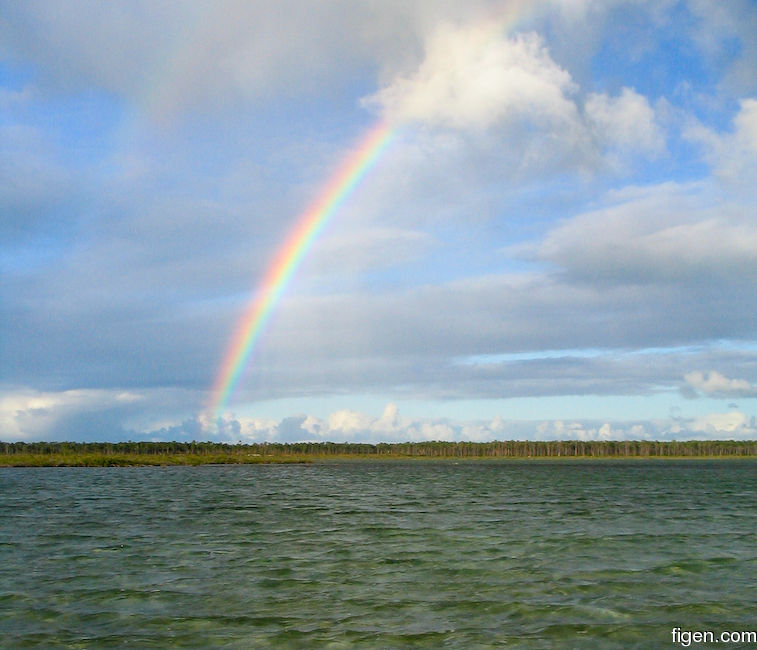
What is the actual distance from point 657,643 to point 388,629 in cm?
700

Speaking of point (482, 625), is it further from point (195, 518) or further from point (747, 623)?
point (195, 518)

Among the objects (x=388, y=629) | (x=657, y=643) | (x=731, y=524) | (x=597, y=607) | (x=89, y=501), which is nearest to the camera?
(x=657, y=643)

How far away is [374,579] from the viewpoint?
2631 centimetres

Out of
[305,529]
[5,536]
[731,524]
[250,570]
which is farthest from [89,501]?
[731,524]

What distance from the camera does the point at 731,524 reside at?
46031 millimetres

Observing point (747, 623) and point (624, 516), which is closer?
point (747, 623)

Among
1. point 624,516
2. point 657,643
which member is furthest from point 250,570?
point 624,516

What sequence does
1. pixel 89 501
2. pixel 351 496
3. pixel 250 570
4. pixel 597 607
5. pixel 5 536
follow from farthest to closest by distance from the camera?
pixel 351 496
pixel 89 501
pixel 5 536
pixel 250 570
pixel 597 607

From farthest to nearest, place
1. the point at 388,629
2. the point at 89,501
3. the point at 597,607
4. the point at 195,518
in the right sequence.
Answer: the point at 89,501
the point at 195,518
the point at 597,607
the point at 388,629

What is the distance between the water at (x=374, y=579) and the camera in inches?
757

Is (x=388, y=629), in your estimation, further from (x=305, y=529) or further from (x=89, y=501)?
(x=89, y=501)

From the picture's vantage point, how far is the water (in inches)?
757

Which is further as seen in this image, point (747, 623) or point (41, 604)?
point (41, 604)

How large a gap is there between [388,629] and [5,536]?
99.5 ft
